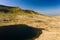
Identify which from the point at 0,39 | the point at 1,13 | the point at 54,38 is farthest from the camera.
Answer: the point at 1,13

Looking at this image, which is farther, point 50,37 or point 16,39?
point 50,37

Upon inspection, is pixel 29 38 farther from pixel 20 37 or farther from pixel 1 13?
pixel 1 13

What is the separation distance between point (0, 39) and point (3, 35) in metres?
3.23

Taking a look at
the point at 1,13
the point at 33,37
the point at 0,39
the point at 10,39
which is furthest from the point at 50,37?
the point at 1,13

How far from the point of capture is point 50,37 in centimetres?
4022

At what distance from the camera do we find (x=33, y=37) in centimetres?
3959

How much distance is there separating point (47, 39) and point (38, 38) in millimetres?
2477

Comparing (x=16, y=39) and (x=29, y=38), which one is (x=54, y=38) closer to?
(x=29, y=38)

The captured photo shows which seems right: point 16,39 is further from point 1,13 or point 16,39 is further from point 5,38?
point 1,13

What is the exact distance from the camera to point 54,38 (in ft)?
128

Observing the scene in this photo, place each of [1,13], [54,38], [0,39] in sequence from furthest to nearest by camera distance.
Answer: [1,13]
[54,38]
[0,39]

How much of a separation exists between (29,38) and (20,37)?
2489mm

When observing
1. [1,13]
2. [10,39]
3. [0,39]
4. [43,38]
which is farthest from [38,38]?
[1,13]

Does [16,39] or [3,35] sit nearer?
[16,39]
